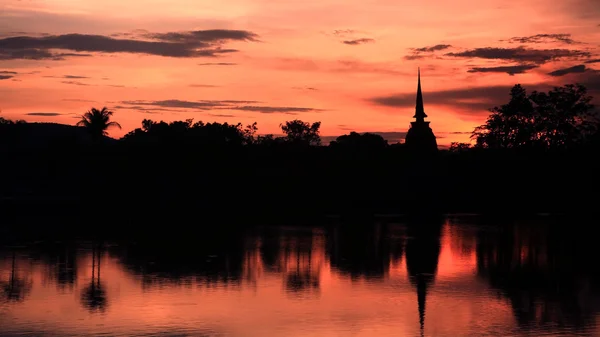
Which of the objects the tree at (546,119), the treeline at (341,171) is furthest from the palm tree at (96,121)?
the tree at (546,119)

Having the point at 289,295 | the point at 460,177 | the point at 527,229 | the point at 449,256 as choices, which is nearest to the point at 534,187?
the point at 460,177

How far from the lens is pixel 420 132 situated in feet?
493

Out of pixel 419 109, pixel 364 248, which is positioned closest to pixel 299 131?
pixel 419 109

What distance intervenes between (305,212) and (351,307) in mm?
43903

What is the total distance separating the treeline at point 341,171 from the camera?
8725 centimetres

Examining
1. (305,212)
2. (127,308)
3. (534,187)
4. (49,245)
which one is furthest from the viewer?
(534,187)

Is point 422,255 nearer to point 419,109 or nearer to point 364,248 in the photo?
point 364,248

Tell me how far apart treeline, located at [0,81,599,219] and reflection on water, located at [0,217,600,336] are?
40.9 m

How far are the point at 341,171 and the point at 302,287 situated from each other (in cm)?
7096

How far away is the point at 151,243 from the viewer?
39.6 meters

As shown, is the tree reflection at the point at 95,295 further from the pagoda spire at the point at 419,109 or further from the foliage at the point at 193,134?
the pagoda spire at the point at 419,109

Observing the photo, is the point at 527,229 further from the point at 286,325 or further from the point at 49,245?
the point at 286,325

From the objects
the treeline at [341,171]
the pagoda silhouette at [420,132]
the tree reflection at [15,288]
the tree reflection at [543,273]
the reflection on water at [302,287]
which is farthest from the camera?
the pagoda silhouette at [420,132]

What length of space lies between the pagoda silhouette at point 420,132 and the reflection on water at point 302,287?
4065 inches
